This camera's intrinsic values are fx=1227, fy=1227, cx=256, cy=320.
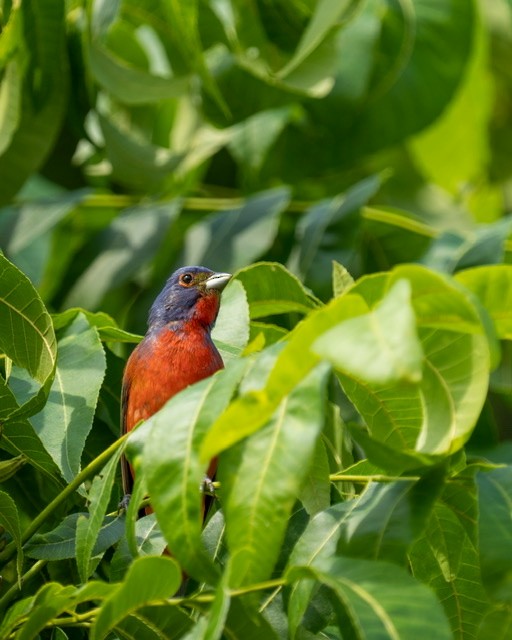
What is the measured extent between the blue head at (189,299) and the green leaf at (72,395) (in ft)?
4.83

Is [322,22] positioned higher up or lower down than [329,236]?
higher up

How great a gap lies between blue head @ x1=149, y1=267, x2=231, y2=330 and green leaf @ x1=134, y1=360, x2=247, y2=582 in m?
2.51

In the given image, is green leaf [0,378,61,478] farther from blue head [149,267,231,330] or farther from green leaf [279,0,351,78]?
green leaf [279,0,351,78]

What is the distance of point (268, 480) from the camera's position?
90.7 inches

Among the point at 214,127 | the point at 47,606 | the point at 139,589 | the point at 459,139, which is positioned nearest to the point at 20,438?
the point at 47,606

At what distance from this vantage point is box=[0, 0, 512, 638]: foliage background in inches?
91.8

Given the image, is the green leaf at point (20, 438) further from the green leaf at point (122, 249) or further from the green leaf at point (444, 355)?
the green leaf at point (122, 249)

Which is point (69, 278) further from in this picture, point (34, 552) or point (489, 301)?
point (489, 301)

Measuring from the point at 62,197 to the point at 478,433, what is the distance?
2.27 metres

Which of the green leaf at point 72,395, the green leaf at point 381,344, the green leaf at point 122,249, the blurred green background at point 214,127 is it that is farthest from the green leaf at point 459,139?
the green leaf at point 381,344

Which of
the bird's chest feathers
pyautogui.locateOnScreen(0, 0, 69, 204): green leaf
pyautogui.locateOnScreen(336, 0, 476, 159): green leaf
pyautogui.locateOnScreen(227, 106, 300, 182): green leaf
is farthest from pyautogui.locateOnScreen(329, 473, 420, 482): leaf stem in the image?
pyautogui.locateOnScreen(227, 106, 300, 182): green leaf

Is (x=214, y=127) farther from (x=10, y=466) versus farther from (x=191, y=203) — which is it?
(x=10, y=466)

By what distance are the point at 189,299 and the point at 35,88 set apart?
1134 millimetres

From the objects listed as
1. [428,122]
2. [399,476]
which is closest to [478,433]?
[428,122]
